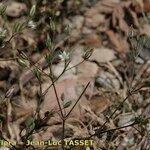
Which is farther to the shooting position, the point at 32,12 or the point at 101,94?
the point at 101,94

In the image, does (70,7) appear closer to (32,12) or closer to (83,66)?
(83,66)

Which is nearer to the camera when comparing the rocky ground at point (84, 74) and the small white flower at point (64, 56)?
the small white flower at point (64, 56)

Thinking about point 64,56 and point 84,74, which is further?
point 84,74

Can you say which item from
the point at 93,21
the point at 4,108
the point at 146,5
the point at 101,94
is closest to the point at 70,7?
the point at 93,21

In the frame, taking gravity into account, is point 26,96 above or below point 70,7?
below

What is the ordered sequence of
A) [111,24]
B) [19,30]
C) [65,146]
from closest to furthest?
[19,30], [65,146], [111,24]

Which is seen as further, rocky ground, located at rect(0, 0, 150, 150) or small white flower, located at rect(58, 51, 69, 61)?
rocky ground, located at rect(0, 0, 150, 150)

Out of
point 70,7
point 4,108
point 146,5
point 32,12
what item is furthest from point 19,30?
point 146,5

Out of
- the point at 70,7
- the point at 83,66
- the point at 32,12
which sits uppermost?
the point at 70,7

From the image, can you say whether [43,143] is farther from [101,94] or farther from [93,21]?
[93,21]

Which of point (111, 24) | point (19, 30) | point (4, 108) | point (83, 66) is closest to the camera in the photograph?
point (19, 30)
